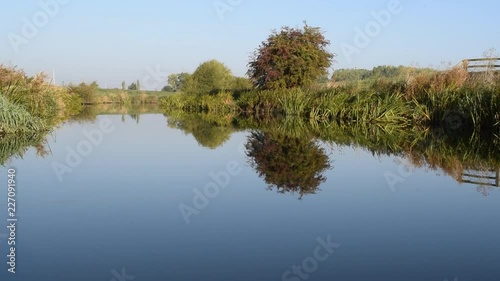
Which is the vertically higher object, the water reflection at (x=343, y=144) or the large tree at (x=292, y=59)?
the large tree at (x=292, y=59)

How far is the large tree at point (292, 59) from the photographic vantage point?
95.6 feet

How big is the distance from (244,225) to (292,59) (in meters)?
24.2

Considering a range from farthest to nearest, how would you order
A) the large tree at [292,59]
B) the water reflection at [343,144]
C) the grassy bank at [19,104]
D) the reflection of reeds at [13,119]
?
the large tree at [292,59] < the grassy bank at [19,104] < the reflection of reeds at [13,119] < the water reflection at [343,144]

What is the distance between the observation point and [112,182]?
27.0 feet

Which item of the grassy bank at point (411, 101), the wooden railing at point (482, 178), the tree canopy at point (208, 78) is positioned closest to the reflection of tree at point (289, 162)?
the wooden railing at point (482, 178)

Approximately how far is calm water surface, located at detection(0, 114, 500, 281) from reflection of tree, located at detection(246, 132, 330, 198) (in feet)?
0.64

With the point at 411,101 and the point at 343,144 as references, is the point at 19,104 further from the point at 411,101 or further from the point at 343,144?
the point at 411,101

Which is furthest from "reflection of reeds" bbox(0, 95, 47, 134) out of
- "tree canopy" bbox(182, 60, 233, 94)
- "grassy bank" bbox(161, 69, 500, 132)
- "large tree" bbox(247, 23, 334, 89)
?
"tree canopy" bbox(182, 60, 233, 94)

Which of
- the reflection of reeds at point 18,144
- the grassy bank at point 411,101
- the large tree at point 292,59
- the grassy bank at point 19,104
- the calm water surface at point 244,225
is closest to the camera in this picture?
the calm water surface at point 244,225

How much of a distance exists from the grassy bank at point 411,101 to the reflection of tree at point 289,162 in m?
5.31

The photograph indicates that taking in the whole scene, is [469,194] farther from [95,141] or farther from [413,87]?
[413,87]

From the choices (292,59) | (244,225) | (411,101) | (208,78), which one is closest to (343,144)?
(411,101)

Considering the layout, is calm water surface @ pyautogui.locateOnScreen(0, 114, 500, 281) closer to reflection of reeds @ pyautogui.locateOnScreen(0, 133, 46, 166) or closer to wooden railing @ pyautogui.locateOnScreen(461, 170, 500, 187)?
wooden railing @ pyautogui.locateOnScreen(461, 170, 500, 187)

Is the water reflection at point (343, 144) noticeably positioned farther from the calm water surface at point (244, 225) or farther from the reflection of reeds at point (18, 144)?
the calm water surface at point (244, 225)
